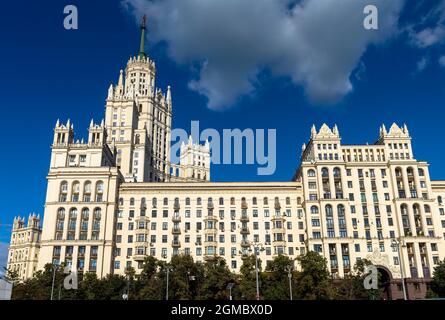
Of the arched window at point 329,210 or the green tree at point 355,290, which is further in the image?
the arched window at point 329,210

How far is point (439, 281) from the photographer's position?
93625 mm

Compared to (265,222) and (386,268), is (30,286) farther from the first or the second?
(386,268)

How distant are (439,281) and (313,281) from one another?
106 ft

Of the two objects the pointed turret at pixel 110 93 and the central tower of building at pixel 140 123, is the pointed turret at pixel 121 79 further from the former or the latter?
the pointed turret at pixel 110 93

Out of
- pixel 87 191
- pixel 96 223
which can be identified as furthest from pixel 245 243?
pixel 87 191

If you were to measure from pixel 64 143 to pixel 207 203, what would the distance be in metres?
42.1

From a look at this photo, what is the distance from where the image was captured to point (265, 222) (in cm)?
11100

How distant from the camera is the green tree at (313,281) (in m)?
78.8

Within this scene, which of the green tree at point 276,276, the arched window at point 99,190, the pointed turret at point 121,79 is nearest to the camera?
the green tree at point 276,276

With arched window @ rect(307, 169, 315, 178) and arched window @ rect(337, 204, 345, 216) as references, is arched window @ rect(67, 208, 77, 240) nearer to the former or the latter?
arched window @ rect(307, 169, 315, 178)

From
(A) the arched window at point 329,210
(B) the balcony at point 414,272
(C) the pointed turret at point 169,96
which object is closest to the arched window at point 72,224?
(A) the arched window at point 329,210

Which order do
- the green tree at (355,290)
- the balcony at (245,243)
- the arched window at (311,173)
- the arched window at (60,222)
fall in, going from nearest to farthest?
the green tree at (355,290) → the arched window at (60,222) → the balcony at (245,243) → the arched window at (311,173)

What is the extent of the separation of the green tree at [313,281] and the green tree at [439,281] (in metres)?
28.6
